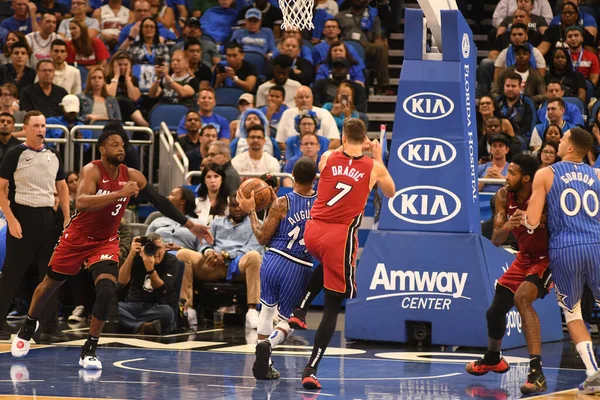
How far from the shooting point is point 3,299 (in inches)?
436

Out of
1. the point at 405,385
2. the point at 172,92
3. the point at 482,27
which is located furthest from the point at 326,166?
the point at 482,27

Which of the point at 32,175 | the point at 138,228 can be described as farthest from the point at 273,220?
the point at 138,228

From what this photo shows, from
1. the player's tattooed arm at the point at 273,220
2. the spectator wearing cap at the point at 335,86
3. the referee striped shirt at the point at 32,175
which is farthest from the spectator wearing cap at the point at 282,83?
the player's tattooed arm at the point at 273,220

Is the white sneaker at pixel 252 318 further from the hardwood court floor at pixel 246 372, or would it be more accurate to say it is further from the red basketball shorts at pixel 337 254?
the red basketball shorts at pixel 337 254

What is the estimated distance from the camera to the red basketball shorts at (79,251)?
9719 mm

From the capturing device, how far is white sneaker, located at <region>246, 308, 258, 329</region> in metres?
13.0

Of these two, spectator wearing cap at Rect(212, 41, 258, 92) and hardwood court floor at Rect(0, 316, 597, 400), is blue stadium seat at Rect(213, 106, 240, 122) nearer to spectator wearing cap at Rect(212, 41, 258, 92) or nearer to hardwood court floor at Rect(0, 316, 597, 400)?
spectator wearing cap at Rect(212, 41, 258, 92)

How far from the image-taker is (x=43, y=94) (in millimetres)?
16828

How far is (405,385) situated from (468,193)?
325 cm

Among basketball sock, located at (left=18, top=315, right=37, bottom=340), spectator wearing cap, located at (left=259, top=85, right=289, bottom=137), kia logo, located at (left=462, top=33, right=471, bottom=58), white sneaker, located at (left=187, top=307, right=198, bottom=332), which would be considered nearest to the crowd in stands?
kia logo, located at (left=462, top=33, right=471, bottom=58)

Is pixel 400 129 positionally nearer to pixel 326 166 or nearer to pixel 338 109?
pixel 326 166

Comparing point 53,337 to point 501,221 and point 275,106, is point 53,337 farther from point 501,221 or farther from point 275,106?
point 275,106

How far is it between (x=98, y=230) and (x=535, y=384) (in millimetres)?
4058

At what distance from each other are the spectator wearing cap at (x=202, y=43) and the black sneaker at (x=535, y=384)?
37.1 feet
